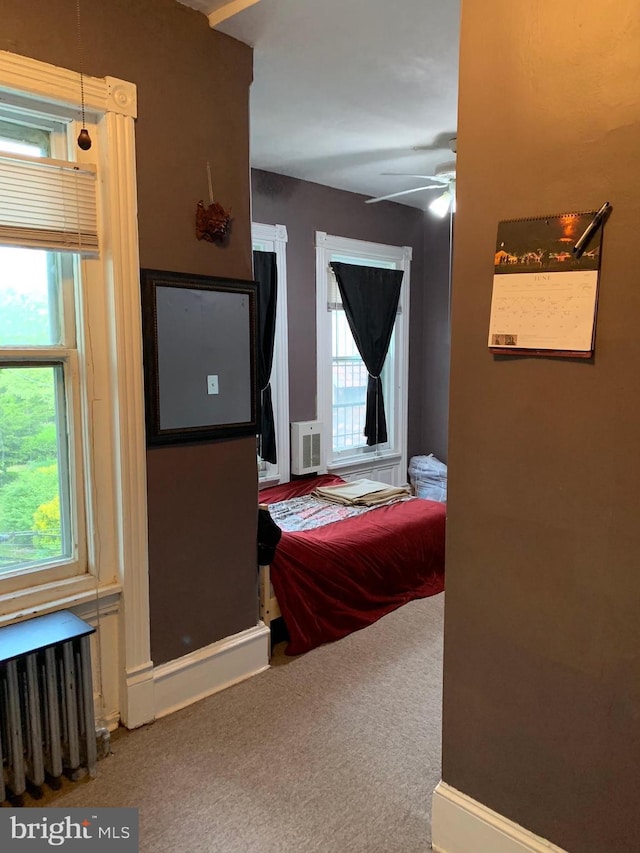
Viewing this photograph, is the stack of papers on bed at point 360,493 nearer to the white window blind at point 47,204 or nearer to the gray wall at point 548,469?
the gray wall at point 548,469

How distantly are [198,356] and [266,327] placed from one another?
74.1 inches

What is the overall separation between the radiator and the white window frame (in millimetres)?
2375

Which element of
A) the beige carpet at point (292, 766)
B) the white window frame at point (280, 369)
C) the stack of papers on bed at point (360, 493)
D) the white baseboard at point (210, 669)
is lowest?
the beige carpet at point (292, 766)

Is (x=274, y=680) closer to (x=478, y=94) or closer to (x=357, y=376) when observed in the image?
(x=478, y=94)

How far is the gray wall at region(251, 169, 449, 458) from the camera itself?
4.45 m

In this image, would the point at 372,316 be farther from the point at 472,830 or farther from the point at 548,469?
the point at 472,830

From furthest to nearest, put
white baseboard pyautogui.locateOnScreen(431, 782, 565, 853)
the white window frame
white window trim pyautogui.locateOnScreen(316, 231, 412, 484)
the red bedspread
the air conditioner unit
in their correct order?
white window trim pyautogui.locateOnScreen(316, 231, 412, 484)
the air conditioner unit
the white window frame
the red bedspread
white baseboard pyautogui.locateOnScreen(431, 782, 565, 853)

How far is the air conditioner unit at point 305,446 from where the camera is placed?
4.59 m

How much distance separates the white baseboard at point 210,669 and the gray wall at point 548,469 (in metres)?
1.14

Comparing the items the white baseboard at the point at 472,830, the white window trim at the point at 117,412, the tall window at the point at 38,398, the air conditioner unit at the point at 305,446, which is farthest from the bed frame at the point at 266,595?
the air conditioner unit at the point at 305,446

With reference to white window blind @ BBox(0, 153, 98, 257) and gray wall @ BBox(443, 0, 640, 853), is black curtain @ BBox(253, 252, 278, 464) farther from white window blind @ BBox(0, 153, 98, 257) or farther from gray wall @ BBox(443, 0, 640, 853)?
gray wall @ BBox(443, 0, 640, 853)

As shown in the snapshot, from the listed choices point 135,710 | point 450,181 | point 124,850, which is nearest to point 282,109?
point 450,181

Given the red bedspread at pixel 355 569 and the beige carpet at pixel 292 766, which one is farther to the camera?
the red bedspread at pixel 355 569

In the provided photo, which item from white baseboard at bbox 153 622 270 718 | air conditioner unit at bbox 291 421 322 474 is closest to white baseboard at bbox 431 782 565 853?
white baseboard at bbox 153 622 270 718
